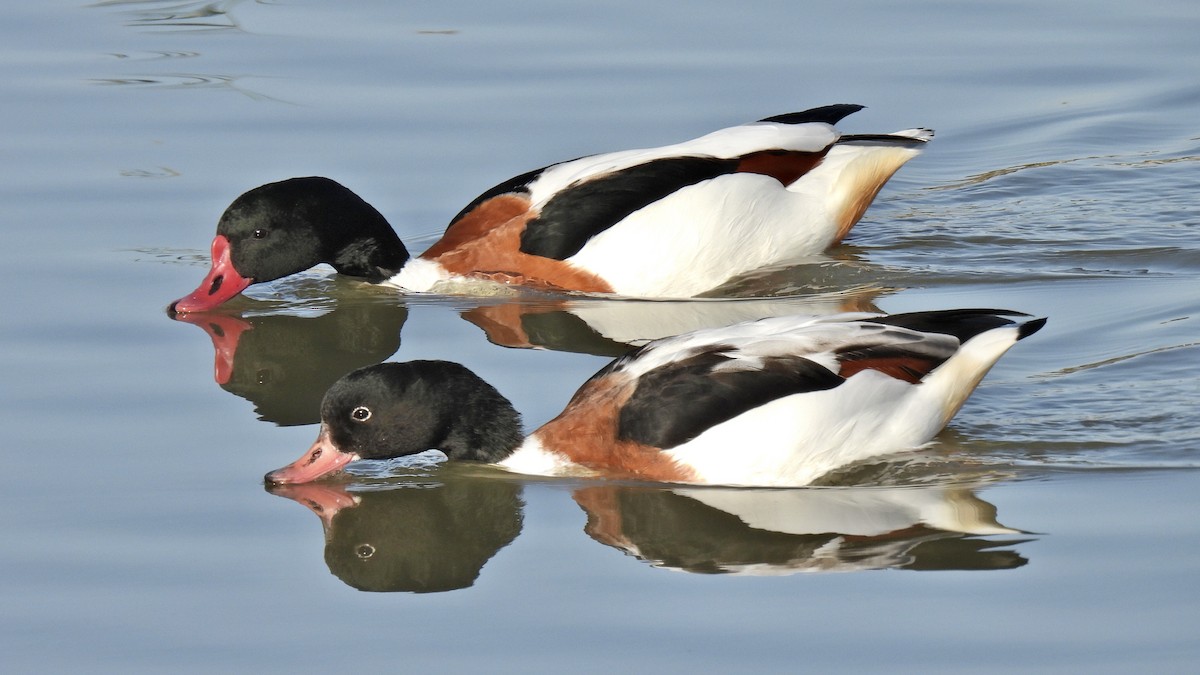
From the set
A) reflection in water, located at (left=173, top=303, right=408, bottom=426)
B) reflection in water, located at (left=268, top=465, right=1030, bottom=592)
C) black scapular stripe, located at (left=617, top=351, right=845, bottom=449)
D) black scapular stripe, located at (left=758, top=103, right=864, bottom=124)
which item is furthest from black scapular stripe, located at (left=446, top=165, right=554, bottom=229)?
black scapular stripe, located at (left=617, top=351, right=845, bottom=449)

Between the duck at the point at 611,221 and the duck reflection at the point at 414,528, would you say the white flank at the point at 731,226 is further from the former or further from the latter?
the duck reflection at the point at 414,528

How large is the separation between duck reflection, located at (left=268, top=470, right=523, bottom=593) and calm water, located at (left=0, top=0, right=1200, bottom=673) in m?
0.02

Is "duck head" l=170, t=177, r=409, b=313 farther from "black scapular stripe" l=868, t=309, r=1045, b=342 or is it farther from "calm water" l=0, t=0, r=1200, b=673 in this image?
"black scapular stripe" l=868, t=309, r=1045, b=342

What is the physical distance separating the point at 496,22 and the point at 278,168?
3.28 metres

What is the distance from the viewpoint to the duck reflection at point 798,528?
6.18 m

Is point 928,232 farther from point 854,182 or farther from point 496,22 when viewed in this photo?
point 496,22

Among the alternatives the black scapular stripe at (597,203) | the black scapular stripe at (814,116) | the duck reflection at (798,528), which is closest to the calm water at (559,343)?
the duck reflection at (798,528)

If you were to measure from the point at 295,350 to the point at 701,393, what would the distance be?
9.40 ft

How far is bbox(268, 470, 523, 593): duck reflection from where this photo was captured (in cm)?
637

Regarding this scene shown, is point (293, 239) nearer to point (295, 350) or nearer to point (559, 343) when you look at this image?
point (295, 350)

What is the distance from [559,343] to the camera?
9.00 metres

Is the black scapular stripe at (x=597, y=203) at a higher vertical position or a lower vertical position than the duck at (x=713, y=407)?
higher

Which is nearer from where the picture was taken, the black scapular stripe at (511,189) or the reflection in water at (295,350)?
the reflection in water at (295,350)

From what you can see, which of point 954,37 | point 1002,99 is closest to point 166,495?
point 1002,99
